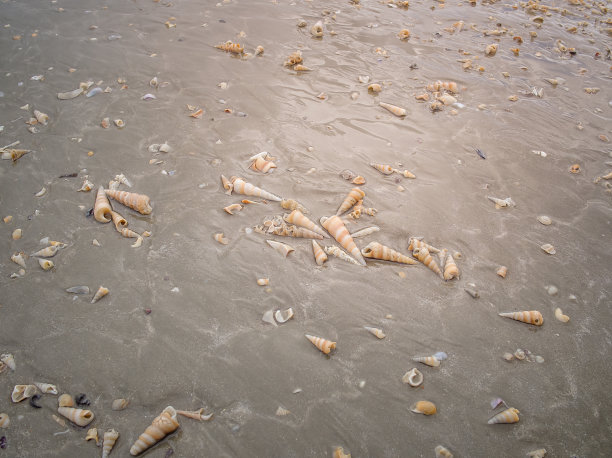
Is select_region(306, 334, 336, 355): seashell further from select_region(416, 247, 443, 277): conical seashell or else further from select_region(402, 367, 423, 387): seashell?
select_region(416, 247, 443, 277): conical seashell

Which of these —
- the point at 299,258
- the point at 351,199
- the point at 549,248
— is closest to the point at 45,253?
the point at 299,258

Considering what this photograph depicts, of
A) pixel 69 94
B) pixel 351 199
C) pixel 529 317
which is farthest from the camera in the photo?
pixel 69 94

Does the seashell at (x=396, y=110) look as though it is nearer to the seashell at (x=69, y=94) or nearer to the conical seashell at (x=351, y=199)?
the conical seashell at (x=351, y=199)

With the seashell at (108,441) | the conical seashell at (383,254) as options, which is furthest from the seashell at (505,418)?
the seashell at (108,441)

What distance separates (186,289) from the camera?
316 centimetres

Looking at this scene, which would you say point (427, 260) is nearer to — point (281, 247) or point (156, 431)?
point (281, 247)

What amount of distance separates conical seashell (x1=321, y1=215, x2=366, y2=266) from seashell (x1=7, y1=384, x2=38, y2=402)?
267cm

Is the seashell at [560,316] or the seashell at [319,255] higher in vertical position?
the seashell at [319,255]

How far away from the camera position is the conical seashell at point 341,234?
137 inches

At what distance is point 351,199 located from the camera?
3953mm

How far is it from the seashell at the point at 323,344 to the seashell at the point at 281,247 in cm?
92

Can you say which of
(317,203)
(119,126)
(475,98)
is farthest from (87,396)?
(475,98)

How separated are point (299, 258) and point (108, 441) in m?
1.99

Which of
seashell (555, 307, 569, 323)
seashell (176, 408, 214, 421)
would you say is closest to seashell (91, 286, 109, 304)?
Result: seashell (176, 408, 214, 421)
